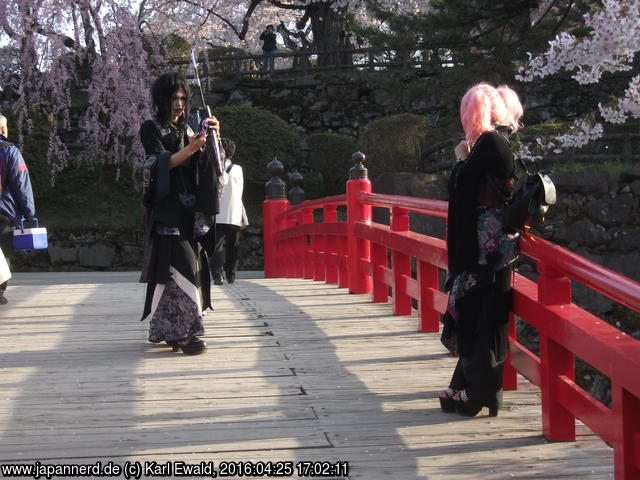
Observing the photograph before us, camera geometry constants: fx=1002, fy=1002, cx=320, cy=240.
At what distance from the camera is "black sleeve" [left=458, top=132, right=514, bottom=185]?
15.0 ft

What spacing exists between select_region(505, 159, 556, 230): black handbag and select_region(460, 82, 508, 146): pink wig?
347 millimetres

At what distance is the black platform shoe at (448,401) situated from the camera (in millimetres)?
4824

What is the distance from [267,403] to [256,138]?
17825mm

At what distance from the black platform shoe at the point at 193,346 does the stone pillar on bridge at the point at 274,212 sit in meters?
8.62

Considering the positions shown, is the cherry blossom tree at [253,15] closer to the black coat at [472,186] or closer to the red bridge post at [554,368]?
the black coat at [472,186]

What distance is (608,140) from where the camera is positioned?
2023 cm

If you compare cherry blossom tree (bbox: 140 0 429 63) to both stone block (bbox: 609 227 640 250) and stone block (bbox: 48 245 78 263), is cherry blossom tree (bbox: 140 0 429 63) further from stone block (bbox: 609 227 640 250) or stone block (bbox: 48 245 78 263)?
stone block (bbox: 609 227 640 250)

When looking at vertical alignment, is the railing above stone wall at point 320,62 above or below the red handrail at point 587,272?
above

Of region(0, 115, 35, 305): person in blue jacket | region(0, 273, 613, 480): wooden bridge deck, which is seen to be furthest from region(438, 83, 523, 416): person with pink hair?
region(0, 115, 35, 305): person in blue jacket

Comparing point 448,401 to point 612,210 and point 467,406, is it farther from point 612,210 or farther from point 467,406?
point 612,210

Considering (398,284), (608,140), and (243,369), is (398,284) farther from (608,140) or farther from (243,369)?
(608,140)

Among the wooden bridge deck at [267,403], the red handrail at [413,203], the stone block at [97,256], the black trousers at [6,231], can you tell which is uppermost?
the red handrail at [413,203]

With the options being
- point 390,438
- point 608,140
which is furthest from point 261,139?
point 390,438

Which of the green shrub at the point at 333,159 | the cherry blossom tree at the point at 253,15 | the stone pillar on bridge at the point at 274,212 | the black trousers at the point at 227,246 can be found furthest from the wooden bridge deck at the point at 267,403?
the cherry blossom tree at the point at 253,15
